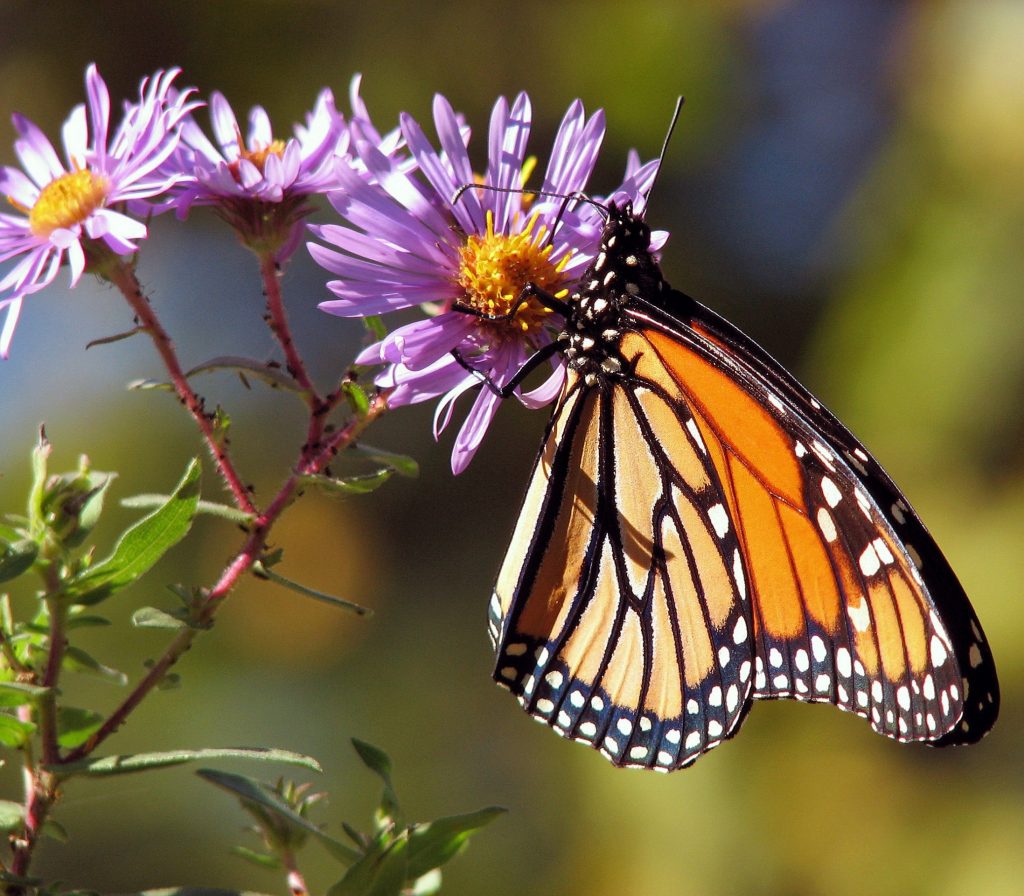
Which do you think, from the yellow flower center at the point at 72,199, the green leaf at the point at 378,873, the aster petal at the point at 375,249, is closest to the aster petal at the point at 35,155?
the yellow flower center at the point at 72,199

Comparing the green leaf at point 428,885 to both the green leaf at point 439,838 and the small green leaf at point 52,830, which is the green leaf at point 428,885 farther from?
the small green leaf at point 52,830

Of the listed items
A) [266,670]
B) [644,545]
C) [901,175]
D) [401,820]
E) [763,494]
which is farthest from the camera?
[266,670]

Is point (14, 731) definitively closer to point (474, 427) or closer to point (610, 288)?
point (474, 427)

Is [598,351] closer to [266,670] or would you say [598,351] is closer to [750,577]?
[750,577]

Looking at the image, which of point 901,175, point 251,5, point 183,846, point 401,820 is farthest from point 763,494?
point 251,5

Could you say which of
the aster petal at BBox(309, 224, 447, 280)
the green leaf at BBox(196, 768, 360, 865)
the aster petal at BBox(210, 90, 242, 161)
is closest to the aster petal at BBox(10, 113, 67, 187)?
the aster petal at BBox(210, 90, 242, 161)

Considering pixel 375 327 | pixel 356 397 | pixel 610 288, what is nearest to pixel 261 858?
pixel 356 397
